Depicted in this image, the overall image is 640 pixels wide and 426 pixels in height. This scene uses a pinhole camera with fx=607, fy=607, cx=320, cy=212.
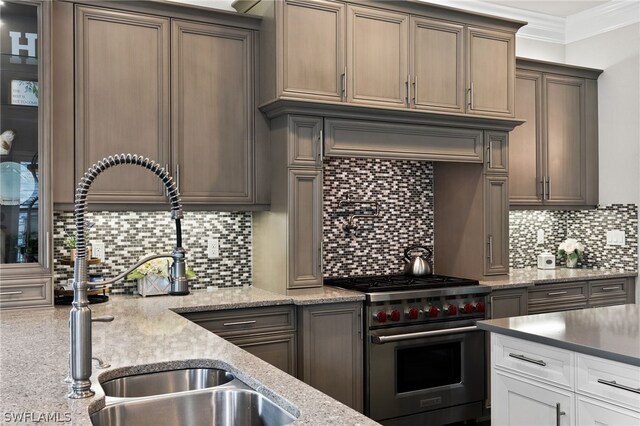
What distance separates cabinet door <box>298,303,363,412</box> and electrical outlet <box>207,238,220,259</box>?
2.61 feet

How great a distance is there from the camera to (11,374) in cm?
184

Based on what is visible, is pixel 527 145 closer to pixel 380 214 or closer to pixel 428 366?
pixel 380 214

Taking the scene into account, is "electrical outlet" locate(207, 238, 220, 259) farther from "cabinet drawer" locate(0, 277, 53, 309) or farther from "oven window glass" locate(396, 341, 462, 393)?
"oven window glass" locate(396, 341, 462, 393)

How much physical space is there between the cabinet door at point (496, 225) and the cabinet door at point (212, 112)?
168 centimetres

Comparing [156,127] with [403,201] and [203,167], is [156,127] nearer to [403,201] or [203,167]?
[203,167]

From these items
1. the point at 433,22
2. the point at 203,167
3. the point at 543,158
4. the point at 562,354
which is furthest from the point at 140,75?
the point at 543,158

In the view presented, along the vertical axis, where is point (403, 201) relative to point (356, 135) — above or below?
below

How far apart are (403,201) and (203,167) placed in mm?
1600

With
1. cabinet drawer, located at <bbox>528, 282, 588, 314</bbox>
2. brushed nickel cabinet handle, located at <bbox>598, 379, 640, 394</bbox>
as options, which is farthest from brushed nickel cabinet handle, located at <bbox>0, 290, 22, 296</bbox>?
cabinet drawer, located at <bbox>528, 282, 588, 314</bbox>

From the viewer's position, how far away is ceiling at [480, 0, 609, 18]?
487 centimetres

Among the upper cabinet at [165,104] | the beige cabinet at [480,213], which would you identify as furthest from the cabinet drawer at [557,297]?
the upper cabinet at [165,104]

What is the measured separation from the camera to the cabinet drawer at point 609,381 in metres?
2.16

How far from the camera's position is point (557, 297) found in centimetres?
441

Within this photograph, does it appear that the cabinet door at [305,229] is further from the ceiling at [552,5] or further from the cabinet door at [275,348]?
the ceiling at [552,5]
